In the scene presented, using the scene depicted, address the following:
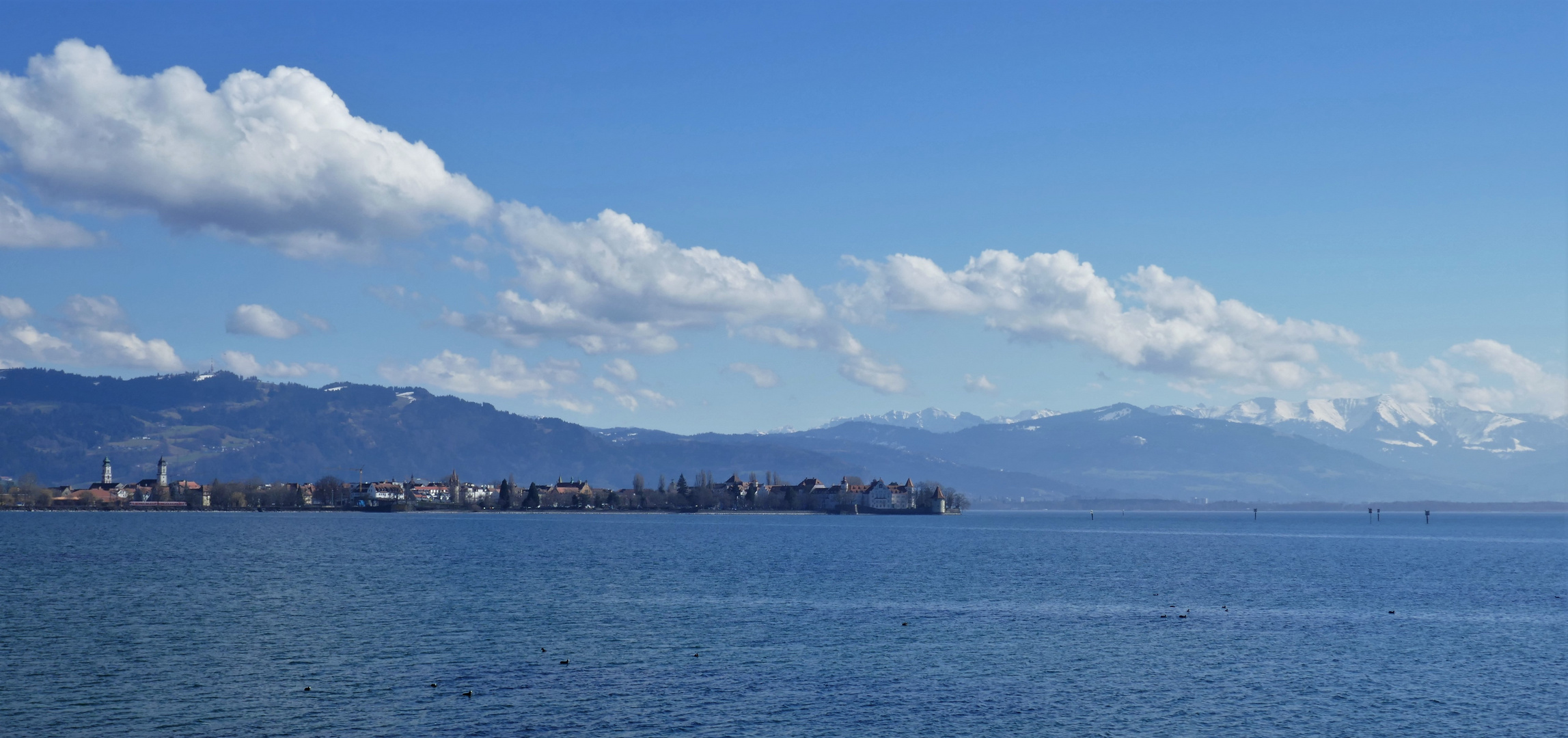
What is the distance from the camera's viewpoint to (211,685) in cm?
4950

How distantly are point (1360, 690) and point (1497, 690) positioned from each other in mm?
6419

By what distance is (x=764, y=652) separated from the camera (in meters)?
59.7

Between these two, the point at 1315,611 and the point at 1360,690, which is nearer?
the point at 1360,690

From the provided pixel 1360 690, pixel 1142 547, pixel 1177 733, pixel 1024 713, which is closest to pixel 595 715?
pixel 1024 713

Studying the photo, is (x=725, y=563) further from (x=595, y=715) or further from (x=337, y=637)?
(x=595, y=715)

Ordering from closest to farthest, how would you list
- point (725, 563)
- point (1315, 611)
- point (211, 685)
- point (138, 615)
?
point (211, 685), point (138, 615), point (1315, 611), point (725, 563)

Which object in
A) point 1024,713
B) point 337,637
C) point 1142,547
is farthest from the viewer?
point 1142,547

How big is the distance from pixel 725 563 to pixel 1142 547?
78.2 meters

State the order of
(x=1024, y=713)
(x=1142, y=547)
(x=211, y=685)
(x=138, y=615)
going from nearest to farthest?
(x=1024, y=713) < (x=211, y=685) < (x=138, y=615) < (x=1142, y=547)

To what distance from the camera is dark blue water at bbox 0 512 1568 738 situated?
45.0 metres

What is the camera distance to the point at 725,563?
408ft

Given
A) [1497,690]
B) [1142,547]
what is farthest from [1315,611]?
[1142,547]

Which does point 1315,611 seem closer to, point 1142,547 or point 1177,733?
point 1177,733

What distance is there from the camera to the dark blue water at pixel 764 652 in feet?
148
